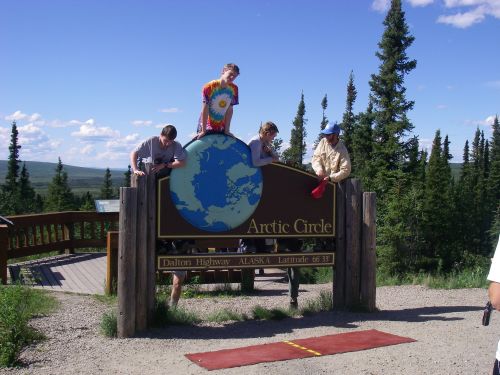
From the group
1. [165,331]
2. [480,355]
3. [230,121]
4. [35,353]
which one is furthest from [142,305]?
[480,355]

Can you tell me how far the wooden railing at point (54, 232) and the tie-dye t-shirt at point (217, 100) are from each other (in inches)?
268

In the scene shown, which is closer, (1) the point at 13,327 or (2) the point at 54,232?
(1) the point at 13,327

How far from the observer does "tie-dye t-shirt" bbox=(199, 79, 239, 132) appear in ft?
24.3

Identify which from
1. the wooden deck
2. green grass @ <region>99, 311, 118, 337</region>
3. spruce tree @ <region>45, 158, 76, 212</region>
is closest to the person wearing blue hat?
green grass @ <region>99, 311, 118, 337</region>

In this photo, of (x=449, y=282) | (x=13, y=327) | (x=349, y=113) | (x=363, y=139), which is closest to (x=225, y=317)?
(x=13, y=327)

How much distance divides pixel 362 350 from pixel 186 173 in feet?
9.75

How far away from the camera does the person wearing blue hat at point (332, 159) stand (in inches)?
318

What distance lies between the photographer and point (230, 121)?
25.0ft

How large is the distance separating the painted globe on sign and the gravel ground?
1377 mm

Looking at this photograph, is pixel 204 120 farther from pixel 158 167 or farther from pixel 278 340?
pixel 278 340

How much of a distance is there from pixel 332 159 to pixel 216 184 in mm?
1791

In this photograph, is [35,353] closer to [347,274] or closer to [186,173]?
[186,173]

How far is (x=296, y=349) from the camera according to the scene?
20.2 feet

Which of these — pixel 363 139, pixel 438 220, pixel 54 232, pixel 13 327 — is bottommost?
pixel 13 327
